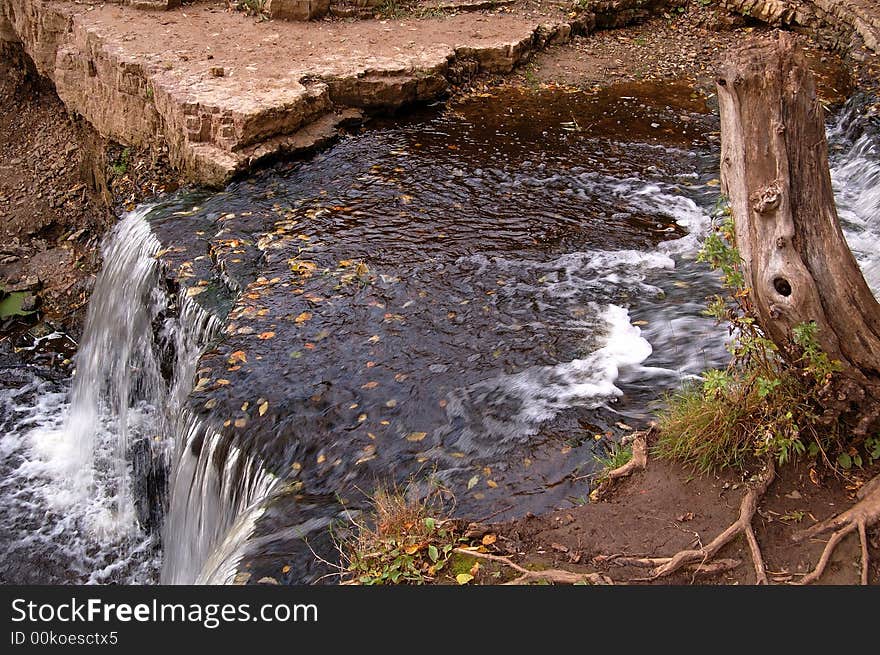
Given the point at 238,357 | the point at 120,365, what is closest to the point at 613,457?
the point at 238,357

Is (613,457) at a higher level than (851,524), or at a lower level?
lower

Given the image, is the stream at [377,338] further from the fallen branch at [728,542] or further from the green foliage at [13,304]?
the green foliage at [13,304]

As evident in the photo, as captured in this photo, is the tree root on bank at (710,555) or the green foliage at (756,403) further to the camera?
the green foliage at (756,403)

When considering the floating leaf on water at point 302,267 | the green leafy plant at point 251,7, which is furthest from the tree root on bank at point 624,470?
the green leafy plant at point 251,7

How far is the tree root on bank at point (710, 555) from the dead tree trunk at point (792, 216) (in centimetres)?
62

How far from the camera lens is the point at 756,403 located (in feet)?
12.5

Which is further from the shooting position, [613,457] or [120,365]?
[120,365]

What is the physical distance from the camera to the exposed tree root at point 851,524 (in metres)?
3.32

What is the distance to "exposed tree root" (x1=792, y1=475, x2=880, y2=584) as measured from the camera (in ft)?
10.9

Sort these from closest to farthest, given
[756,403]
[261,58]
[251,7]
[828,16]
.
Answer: [756,403] → [261,58] → [828,16] → [251,7]

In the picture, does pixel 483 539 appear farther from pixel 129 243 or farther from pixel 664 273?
pixel 129 243

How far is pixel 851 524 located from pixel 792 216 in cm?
138

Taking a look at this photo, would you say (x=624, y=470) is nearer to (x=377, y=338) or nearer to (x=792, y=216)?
(x=792, y=216)

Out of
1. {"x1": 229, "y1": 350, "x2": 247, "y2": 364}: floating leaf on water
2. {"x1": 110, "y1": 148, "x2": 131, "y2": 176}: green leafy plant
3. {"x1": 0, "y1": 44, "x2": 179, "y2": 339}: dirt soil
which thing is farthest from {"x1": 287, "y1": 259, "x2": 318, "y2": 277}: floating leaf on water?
{"x1": 110, "y1": 148, "x2": 131, "y2": 176}: green leafy plant
